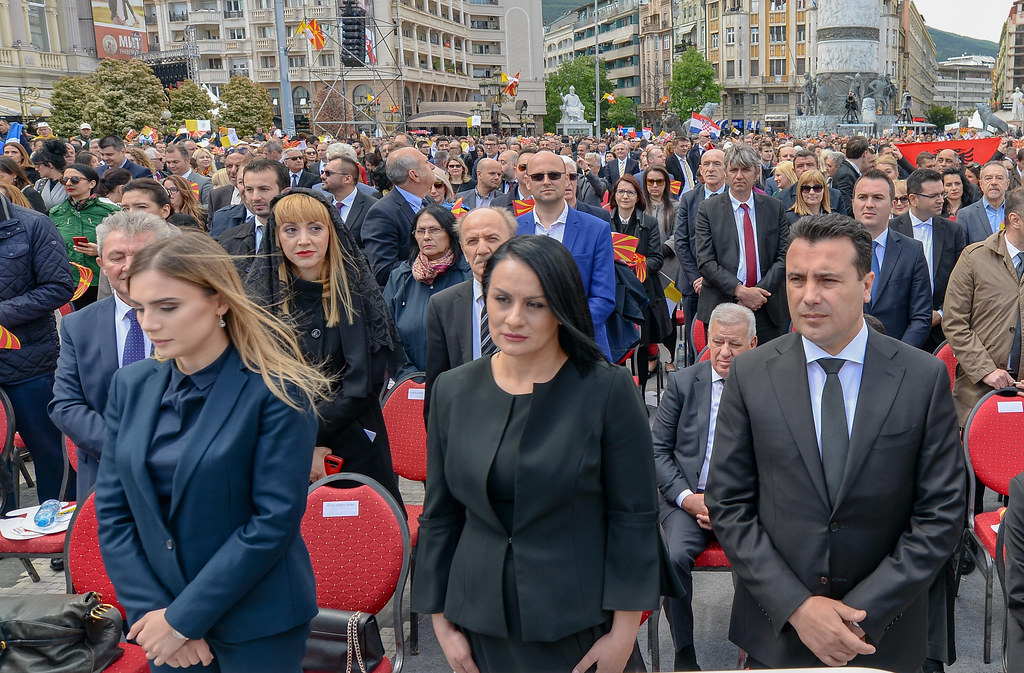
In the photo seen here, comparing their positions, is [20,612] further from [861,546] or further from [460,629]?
[861,546]

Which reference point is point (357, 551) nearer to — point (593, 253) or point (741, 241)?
point (593, 253)

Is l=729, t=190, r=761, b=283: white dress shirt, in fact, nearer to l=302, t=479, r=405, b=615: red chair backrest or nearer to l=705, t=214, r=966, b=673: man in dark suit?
l=705, t=214, r=966, b=673: man in dark suit

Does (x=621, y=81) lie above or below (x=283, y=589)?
above

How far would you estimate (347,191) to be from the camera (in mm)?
7820

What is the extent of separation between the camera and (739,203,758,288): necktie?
6.43 meters

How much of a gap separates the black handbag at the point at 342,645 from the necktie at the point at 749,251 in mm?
4359

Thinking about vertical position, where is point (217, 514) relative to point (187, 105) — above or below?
below

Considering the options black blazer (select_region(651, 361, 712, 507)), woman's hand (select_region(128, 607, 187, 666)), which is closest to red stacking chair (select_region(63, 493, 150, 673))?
woman's hand (select_region(128, 607, 187, 666))

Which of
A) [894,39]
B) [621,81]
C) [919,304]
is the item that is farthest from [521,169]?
[621,81]

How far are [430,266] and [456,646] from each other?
2859mm

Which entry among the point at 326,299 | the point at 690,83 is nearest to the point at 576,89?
the point at 690,83

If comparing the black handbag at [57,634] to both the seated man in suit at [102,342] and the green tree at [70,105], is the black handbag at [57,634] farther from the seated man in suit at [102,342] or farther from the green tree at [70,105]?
the green tree at [70,105]

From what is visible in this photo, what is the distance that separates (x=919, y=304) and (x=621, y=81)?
125 m

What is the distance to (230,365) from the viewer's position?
93.4 inches
